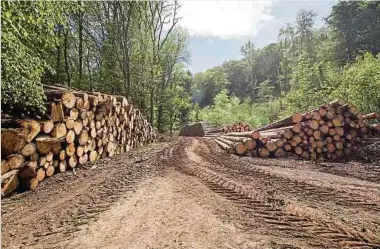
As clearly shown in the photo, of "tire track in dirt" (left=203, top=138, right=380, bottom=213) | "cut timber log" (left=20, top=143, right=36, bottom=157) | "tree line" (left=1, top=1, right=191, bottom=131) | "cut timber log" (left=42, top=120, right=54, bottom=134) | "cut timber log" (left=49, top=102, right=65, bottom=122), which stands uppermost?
"tree line" (left=1, top=1, right=191, bottom=131)

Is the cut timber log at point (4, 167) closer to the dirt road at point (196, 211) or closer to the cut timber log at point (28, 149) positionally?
the cut timber log at point (28, 149)

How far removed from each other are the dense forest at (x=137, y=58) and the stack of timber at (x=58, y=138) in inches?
15.3

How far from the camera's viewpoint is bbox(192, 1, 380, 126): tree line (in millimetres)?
13100

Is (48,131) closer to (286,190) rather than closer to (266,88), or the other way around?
(286,190)

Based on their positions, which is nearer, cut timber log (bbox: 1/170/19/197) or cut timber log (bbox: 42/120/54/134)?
cut timber log (bbox: 1/170/19/197)

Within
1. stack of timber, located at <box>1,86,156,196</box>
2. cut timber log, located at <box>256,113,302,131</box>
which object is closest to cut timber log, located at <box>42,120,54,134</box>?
stack of timber, located at <box>1,86,156,196</box>

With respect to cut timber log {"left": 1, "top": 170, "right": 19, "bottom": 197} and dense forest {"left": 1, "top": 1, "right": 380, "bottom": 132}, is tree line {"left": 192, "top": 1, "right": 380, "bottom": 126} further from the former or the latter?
cut timber log {"left": 1, "top": 170, "right": 19, "bottom": 197}

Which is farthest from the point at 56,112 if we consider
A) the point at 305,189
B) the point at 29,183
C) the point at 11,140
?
the point at 305,189

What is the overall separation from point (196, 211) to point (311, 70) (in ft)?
65.9

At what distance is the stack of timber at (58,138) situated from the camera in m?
4.12

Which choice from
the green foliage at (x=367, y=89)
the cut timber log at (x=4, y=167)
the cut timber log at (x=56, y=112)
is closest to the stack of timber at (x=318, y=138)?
the green foliage at (x=367, y=89)

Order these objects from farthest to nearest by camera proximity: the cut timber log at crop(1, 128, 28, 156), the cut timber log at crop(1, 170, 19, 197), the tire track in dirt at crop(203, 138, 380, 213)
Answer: the cut timber log at crop(1, 128, 28, 156) → the cut timber log at crop(1, 170, 19, 197) → the tire track in dirt at crop(203, 138, 380, 213)

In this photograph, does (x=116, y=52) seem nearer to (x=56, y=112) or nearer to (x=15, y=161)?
(x=56, y=112)

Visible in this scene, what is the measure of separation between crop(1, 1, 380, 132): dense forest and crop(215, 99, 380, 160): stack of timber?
3897mm
